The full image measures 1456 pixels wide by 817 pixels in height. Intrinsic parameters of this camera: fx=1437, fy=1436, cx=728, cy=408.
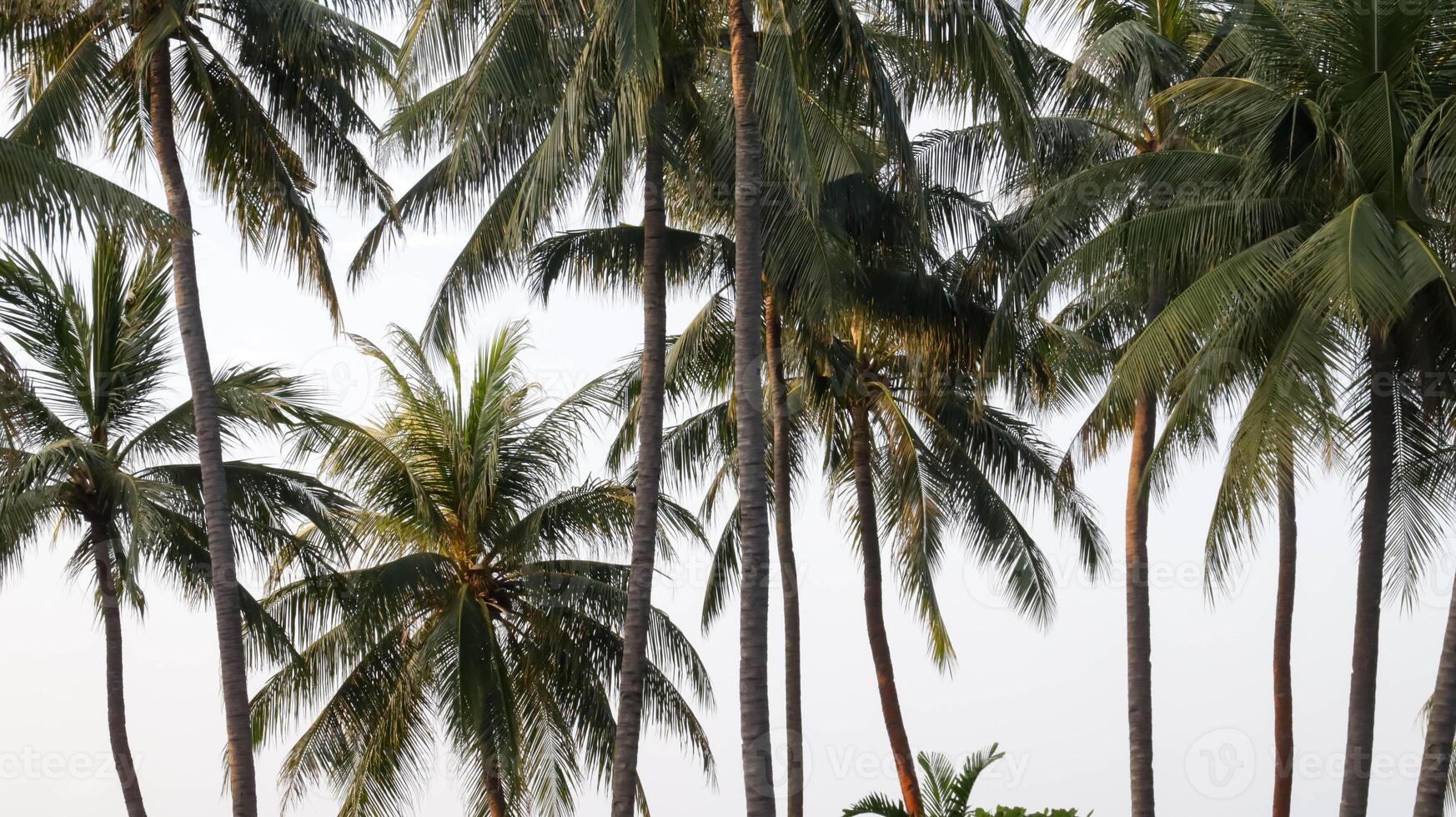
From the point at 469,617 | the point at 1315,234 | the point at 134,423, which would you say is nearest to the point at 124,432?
the point at 134,423

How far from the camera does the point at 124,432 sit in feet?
51.8

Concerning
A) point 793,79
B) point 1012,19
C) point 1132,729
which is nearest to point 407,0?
point 793,79

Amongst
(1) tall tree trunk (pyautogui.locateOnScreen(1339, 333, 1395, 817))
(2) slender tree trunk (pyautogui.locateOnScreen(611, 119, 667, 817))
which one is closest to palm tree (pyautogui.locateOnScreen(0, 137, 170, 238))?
(2) slender tree trunk (pyautogui.locateOnScreen(611, 119, 667, 817))

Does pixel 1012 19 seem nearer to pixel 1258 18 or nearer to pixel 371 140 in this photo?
pixel 1258 18

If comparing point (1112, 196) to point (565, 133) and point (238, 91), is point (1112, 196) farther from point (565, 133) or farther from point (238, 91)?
point (238, 91)

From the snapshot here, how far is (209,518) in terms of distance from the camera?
1347cm

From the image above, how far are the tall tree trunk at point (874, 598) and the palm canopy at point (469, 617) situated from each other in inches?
87.1

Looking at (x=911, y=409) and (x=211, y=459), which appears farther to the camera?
(x=911, y=409)

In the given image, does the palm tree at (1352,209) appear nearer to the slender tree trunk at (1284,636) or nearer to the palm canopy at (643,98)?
the palm canopy at (643,98)

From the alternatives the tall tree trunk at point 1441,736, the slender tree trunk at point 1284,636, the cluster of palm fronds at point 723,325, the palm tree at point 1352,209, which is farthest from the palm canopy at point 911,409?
the tall tree trunk at point 1441,736

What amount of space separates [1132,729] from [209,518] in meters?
9.75

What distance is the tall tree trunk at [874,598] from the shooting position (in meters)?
18.2

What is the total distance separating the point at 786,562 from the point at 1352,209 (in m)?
8.50

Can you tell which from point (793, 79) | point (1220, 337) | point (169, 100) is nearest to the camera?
point (793, 79)
